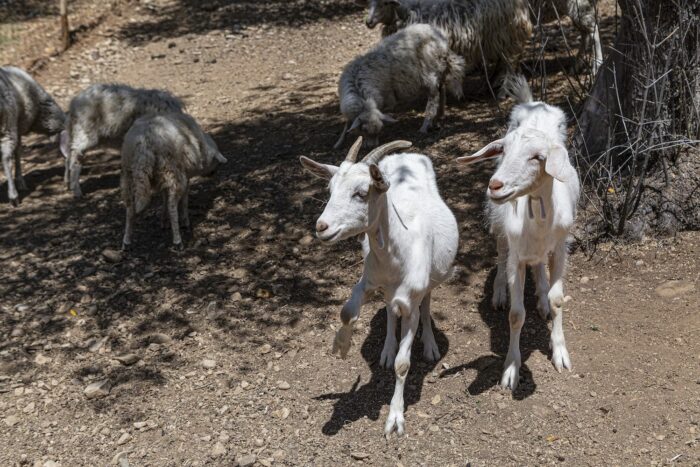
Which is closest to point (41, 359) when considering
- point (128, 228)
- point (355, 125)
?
point (128, 228)

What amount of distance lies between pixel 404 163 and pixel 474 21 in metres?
4.36

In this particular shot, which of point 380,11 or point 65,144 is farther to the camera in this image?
point 380,11

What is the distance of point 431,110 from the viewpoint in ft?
28.3

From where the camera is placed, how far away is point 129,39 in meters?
13.6

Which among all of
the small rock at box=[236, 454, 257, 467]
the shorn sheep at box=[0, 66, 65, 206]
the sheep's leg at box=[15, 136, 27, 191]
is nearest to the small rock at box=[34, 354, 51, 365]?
the small rock at box=[236, 454, 257, 467]

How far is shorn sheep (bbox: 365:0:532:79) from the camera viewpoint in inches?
361

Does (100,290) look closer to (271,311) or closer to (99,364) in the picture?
(99,364)

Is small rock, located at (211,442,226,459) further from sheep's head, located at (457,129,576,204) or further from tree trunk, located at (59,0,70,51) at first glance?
tree trunk, located at (59,0,70,51)

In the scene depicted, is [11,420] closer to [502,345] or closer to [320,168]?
[320,168]

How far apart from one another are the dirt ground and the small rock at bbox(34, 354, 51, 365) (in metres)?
0.03

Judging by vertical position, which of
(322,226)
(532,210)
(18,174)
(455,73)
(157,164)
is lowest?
(18,174)

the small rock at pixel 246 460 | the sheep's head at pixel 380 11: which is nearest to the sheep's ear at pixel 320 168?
the small rock at pixel 246 460

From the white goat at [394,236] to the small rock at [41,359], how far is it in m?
2.36

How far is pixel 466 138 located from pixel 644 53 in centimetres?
262
